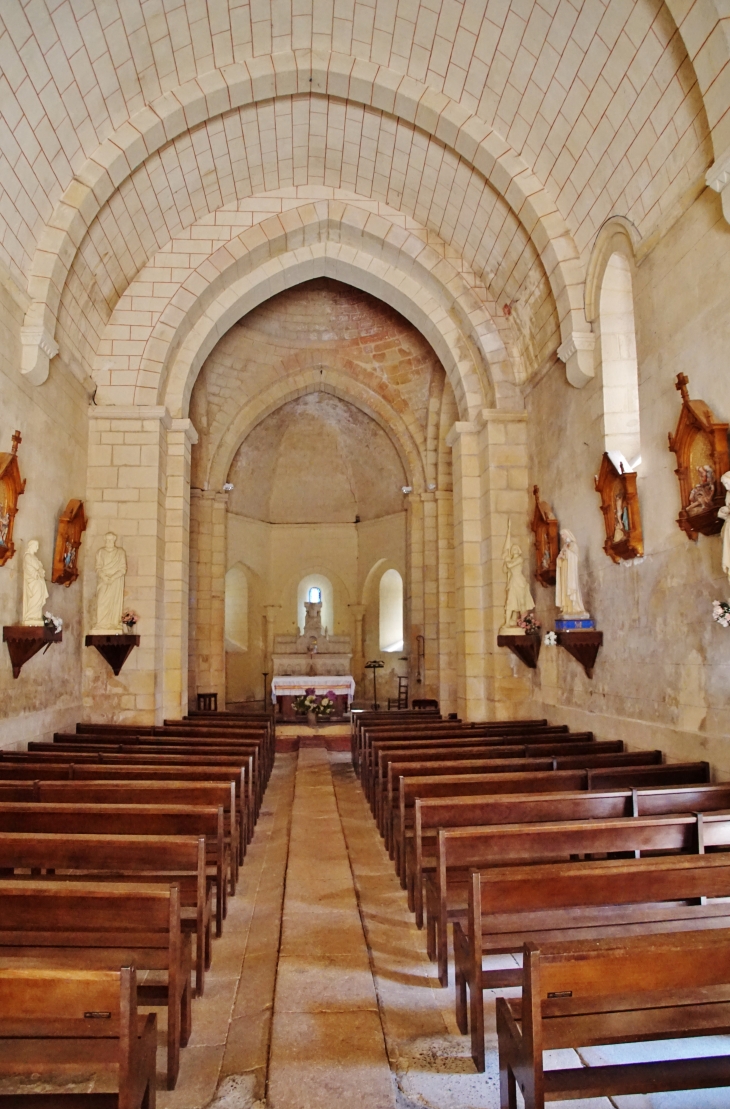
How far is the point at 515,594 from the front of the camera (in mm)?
10023

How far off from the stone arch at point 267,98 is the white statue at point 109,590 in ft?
8.27

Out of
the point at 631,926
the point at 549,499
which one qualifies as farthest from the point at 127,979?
the point at 549,499

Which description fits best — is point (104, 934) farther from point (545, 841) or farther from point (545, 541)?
point (545, 541)

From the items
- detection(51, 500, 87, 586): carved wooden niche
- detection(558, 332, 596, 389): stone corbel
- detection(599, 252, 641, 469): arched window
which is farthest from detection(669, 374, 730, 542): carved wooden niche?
detection(51, 500, 87, 586): carved wooden niche

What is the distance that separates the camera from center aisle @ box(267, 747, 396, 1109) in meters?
2.90

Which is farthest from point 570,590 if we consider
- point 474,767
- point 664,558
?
point 474,767

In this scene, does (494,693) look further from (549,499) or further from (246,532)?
(246,532)

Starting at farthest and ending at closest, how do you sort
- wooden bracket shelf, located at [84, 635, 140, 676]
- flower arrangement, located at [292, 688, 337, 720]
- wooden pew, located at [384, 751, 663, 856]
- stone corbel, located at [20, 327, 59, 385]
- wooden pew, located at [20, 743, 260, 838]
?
flower arrangement, located at [292, 688, 337, 720]
wooden bracket shelf, located at [84, 635, 140, 676]
stone corbel, located at [20, 327, 59, 385]
wooden pew, located at [20, 743, 260, 838]
wooden pew, located at [384, 751, 663, 856]

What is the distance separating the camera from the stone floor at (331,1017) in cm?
290

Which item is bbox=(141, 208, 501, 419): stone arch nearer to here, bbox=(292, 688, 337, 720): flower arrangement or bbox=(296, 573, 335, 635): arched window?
bbox=(292, 688, 337, 720): flower arrangement

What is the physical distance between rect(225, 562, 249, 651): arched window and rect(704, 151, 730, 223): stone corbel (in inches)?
646

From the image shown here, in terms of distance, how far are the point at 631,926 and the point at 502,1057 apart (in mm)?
1106

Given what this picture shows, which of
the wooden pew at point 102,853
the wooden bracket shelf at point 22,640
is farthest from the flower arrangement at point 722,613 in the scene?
the wooden bracket shelf at point 22,640

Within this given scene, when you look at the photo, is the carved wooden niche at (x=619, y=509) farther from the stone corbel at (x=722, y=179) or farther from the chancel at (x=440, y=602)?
the stone corbel at (x=722, y=179)
